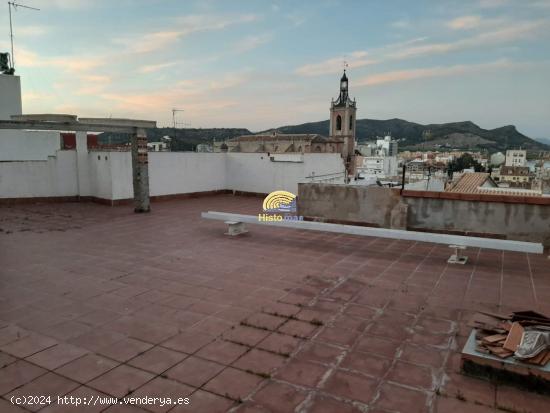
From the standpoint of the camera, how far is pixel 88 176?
12406mm

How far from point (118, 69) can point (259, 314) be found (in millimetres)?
14212

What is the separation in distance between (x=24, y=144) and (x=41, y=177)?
15.5 feet

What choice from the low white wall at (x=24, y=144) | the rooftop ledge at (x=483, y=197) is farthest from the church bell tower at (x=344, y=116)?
the rooftop ledge at (x=483, y=197)

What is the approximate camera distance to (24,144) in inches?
596

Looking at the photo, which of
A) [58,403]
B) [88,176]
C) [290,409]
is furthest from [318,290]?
[88,176]

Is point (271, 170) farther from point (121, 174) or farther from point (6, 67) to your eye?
point (6, 67)

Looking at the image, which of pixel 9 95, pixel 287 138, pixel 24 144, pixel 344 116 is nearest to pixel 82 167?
pixel 24 144

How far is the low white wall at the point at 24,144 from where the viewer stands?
48.4 feet

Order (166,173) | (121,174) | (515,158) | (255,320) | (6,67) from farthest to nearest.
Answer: (515,158), (6,67), (166,173), (121,174), (255,320)

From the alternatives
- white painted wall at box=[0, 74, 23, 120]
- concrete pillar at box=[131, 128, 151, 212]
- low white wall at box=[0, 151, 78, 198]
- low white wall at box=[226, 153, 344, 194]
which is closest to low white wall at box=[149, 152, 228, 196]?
low white wall at box=[226, 153, 344, 194]

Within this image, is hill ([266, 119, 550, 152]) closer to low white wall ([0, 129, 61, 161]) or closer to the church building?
the church building

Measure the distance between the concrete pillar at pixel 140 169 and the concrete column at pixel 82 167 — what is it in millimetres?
3362

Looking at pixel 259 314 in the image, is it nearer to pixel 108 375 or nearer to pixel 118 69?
pixel 108 375

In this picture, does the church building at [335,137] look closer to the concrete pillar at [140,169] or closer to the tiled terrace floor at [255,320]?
the concrete pillar at [140,169]
